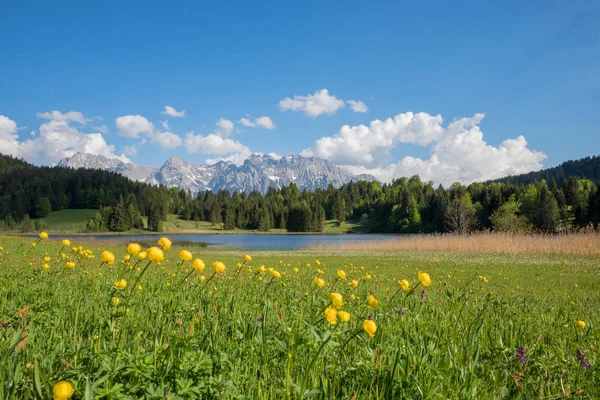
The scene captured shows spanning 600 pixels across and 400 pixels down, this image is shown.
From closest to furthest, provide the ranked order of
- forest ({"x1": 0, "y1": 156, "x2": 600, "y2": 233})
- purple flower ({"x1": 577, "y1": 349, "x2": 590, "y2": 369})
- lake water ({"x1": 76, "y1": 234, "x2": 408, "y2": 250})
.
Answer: purple flower ({"x1": 577, "y1": 349, "x2": 590, "y2": 369}), lake water ({"x1": 76, "y1": 234, "x2": 408, "y2": 250}), forest ({"x1": 0, "y1": 156, "x2": 600, "y2": 233})

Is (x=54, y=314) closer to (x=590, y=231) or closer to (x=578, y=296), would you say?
(x=578, y=296)

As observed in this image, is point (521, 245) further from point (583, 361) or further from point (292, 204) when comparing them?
point (292, 204)

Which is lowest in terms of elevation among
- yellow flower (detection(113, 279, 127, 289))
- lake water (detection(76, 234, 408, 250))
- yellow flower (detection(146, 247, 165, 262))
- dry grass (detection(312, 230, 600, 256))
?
lake water (detection(76, 234, 408, 250))

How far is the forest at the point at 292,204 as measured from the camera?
224ft

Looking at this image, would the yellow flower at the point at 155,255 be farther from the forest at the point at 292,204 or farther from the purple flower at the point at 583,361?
the forest at the point at 292,204

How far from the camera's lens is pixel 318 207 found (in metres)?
117

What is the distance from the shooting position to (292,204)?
127438 mm

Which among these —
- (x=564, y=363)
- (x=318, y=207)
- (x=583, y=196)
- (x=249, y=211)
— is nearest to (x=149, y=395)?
(x=564, y=363)

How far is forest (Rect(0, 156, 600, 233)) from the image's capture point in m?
68.3

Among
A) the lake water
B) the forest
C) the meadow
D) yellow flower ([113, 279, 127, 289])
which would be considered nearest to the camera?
the meadow

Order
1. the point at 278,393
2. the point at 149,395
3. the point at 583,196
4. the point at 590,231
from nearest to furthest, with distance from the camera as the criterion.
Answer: the point at 149,395 → the point at 278,393 → the point at 590,231 → the point at 583,196

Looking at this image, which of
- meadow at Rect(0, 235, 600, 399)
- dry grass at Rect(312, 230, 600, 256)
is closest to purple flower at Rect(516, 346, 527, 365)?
meadow at Rect(0, 235, 600, 399)

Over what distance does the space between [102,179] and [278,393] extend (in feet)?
524

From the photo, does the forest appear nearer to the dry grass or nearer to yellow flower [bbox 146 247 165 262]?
the dry grass
